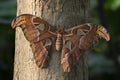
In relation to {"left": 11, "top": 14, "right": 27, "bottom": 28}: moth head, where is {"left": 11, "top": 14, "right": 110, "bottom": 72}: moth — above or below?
below

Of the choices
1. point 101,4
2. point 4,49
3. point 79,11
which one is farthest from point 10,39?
point 79,11

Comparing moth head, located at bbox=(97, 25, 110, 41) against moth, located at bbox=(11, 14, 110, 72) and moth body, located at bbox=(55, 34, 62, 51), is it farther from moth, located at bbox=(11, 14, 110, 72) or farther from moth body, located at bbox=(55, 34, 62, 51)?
moth body, located at bbox=(55, 34, 62, 51)

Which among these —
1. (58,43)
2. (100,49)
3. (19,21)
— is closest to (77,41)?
(58,43)

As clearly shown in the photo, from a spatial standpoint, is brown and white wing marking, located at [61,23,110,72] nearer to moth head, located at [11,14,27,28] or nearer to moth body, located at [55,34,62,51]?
moth body, located at [55,34,62,51]

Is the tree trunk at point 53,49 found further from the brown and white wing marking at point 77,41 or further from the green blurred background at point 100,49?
the green blurred background at point 100,49

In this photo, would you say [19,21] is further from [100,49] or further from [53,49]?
[100,49]

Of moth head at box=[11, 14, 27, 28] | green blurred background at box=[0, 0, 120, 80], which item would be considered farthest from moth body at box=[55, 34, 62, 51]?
green blurred background at box=[0, 0, 120, 80]

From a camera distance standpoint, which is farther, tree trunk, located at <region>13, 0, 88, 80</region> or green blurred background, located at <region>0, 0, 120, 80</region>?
green blurred background, located at <region>0, 0, 120, 80</region>
